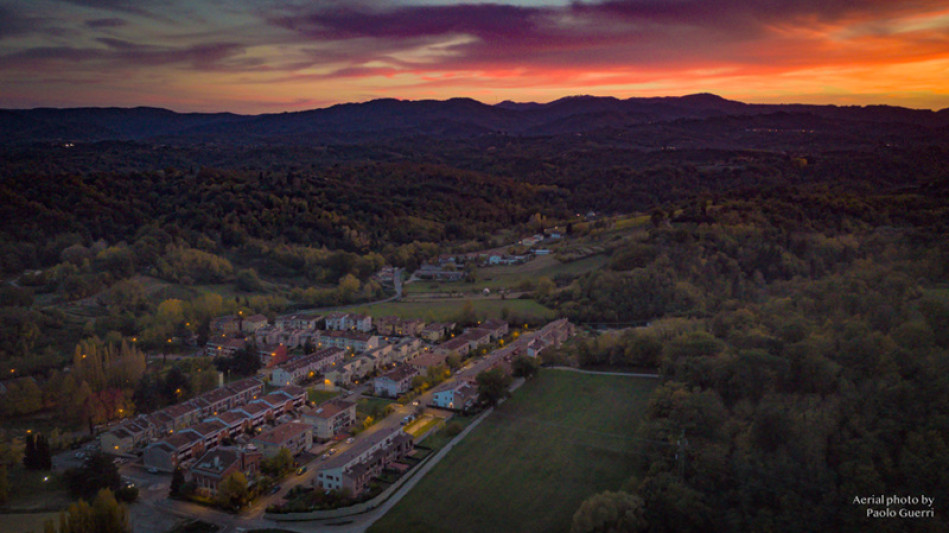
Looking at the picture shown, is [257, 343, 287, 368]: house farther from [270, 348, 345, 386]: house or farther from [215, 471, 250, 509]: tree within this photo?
[215, 471, 250, 509]: tree

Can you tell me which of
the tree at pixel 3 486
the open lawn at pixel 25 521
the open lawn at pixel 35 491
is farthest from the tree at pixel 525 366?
the tree at pixel 3 486

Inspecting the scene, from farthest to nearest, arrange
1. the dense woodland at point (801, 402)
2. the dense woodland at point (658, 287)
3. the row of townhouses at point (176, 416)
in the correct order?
the row of townhouses at point (176, 416) → the dense woodland at point (658, 287) → the dense woodland at point (801, 402)

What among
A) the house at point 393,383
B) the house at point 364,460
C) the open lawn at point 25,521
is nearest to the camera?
the open lawn at point 25,521

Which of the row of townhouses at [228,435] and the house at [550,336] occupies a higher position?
the house at [550,336]

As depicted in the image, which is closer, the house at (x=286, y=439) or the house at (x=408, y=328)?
the house at (x=286, y=439)

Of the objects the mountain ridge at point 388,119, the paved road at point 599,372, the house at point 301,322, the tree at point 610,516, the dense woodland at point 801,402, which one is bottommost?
the paved road at point 599,372

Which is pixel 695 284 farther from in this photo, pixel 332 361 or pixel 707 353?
pixel 332 361

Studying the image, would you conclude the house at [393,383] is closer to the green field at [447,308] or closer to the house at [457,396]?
the house at [457,396]

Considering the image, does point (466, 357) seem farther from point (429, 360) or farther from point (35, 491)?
point (35, 491)

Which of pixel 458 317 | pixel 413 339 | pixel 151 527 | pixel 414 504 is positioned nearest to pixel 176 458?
pixel 151 527
